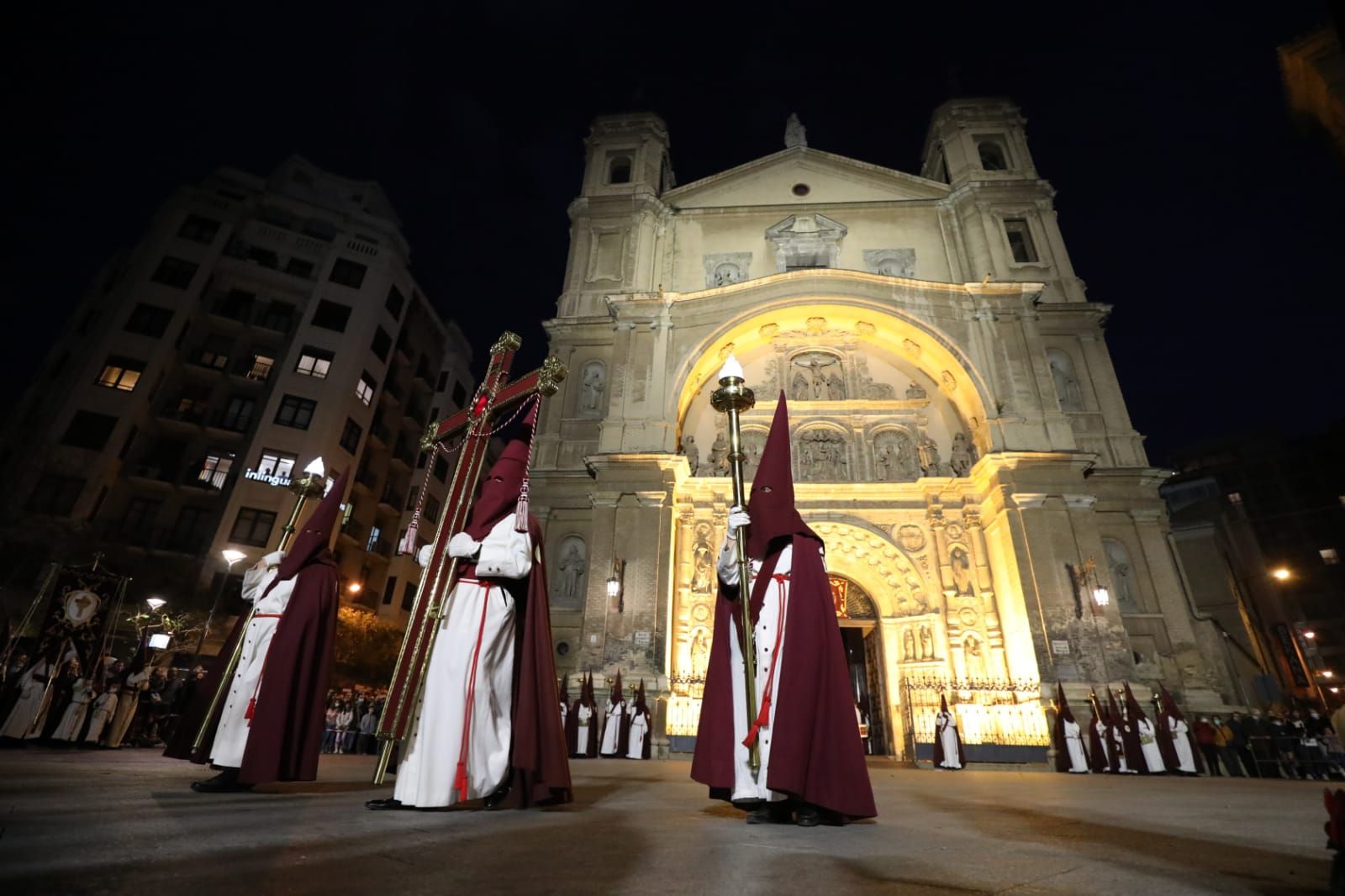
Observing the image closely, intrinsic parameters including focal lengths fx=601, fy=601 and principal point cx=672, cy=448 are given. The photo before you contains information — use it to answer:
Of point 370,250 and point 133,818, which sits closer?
point 133,818

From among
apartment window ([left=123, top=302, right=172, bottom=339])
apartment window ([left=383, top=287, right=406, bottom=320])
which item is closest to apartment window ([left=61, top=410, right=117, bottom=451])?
apartment window ([left=123, top=302, right=172, bottom=339])

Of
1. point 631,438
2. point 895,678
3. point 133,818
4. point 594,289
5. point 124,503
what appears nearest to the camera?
point 133,818

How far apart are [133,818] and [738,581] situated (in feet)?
Answer: 9.69

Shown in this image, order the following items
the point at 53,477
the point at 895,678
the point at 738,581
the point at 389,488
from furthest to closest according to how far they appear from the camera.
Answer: the point at 389,488
the point at 53,477
the point at 895,678
the point at 738,581

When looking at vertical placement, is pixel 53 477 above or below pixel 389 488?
below

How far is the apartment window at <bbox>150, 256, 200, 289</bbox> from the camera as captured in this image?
75.7 ft

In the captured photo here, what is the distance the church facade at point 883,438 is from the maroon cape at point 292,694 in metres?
7.96

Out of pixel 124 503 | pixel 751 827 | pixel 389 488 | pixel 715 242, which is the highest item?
pixel 715 242

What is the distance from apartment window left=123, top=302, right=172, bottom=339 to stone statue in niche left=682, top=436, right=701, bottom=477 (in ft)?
67.8

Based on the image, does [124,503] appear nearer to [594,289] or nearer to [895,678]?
[594,289]

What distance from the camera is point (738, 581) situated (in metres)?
3.71

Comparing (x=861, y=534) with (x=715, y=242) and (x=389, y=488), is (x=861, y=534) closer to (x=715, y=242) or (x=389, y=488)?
(x=715, y=242)

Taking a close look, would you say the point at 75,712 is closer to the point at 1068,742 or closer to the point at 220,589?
the point at 220,589

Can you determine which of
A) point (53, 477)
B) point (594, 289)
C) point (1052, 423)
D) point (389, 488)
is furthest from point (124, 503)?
point (1052, 423)
